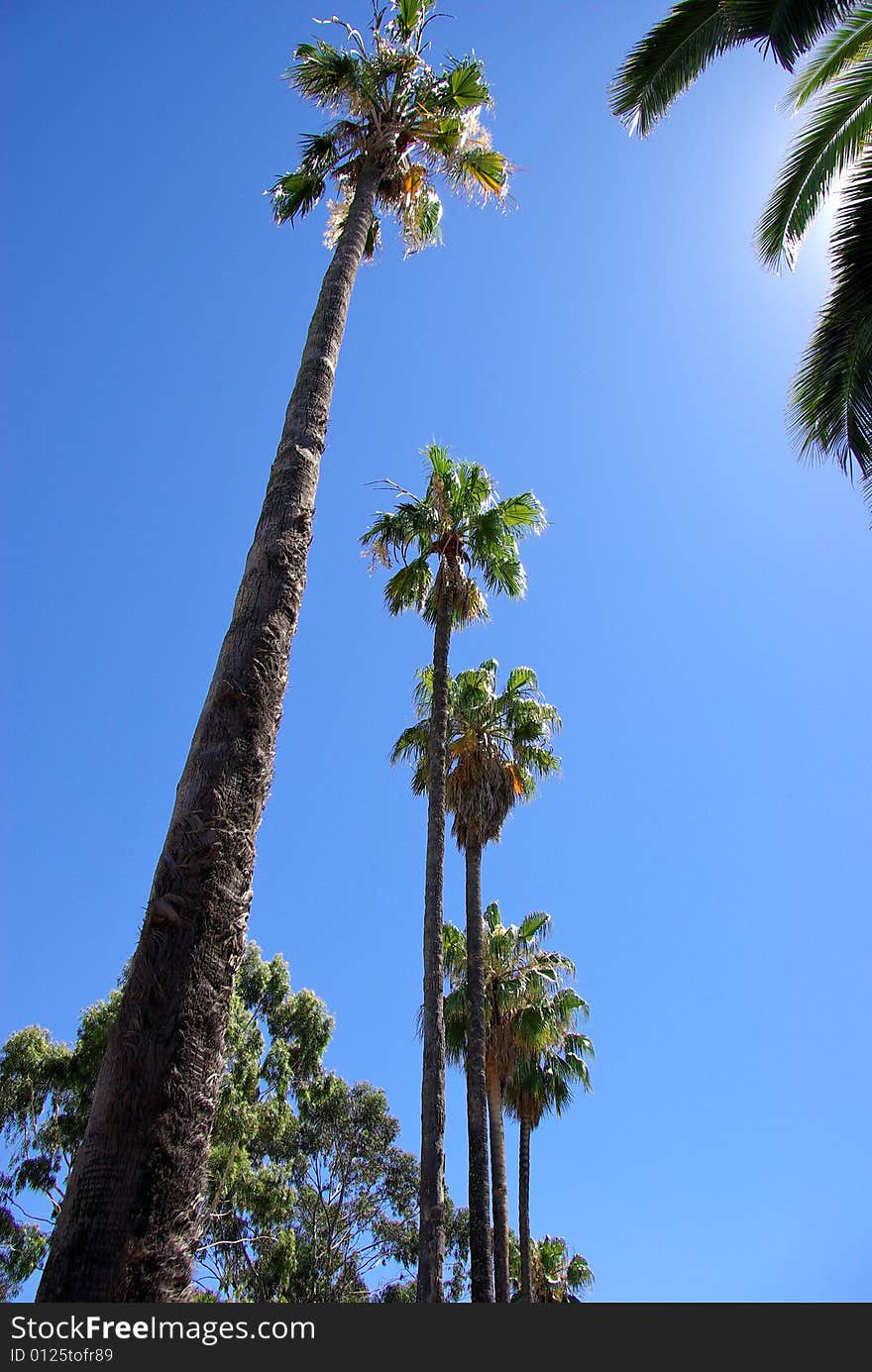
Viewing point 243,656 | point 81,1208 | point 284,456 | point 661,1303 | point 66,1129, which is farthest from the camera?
point 66,1129

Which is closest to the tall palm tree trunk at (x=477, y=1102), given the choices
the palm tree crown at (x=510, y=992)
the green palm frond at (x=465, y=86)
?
the palm tree crown at (x=510, y=992)

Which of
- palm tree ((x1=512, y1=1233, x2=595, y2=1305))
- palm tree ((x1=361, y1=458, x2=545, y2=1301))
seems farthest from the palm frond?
palm tree ((x1=512, y1=1233, x2=595, y2=1305))

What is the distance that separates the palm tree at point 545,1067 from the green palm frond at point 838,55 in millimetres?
16052

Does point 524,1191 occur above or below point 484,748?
below

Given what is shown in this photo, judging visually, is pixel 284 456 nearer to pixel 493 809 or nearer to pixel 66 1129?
pixel 493 809

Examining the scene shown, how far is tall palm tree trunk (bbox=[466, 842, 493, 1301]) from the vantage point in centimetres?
1268

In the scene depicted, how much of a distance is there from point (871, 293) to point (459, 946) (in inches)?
591

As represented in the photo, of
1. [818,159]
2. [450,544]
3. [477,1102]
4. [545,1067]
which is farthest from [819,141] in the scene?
[545,1067]

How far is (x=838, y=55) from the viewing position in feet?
30.6

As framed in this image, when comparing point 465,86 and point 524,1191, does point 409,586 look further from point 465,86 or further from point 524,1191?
point 524,1191

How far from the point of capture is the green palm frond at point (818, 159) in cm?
885

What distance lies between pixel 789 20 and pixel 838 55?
926 mm

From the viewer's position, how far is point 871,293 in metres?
8.72

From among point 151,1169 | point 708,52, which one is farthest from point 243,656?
point 708,52
